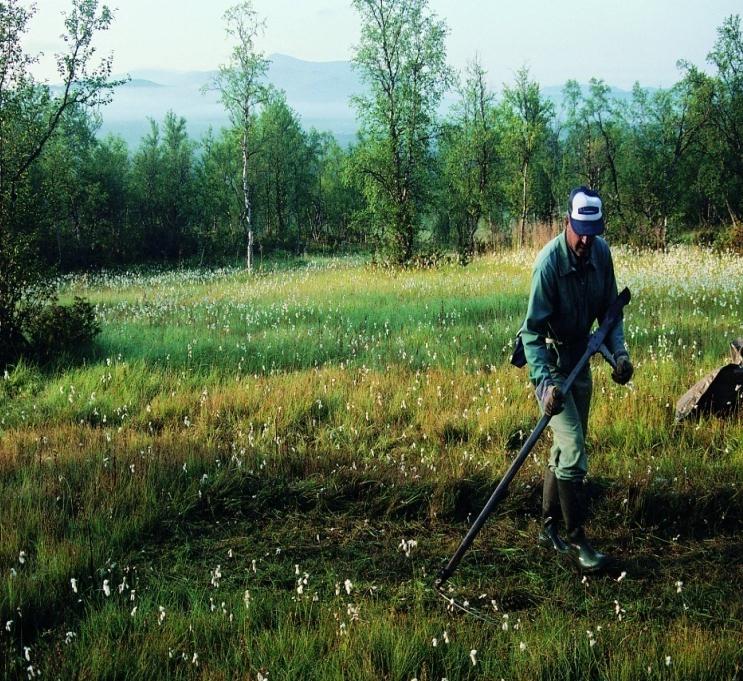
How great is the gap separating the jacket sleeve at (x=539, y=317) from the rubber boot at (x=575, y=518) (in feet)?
3.04

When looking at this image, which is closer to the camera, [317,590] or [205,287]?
[317,590]

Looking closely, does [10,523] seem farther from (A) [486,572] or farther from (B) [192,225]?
(B) [192,225]

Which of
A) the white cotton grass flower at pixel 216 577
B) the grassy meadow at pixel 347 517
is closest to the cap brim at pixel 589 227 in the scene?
the grassy meadow at pixel 347 517

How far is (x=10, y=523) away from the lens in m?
5.10

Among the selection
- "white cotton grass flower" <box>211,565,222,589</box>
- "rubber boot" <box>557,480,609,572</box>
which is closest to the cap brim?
"rubber boot" <box>557,480,609,572</box>

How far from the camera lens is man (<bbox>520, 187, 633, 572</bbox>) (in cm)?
473

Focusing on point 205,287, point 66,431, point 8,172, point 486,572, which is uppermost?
point 8,172

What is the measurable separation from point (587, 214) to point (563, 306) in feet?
2.35

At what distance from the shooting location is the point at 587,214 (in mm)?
4602

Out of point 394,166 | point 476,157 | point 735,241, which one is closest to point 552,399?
point 735,241

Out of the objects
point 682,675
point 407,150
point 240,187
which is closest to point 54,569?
point 682,675

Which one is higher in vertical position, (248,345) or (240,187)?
(240,187)

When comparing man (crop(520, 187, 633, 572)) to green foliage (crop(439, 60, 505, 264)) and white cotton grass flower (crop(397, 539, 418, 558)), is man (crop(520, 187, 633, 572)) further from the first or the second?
green foliage (crop(439, 60, 505, 264))

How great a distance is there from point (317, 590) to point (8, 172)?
391 inches
